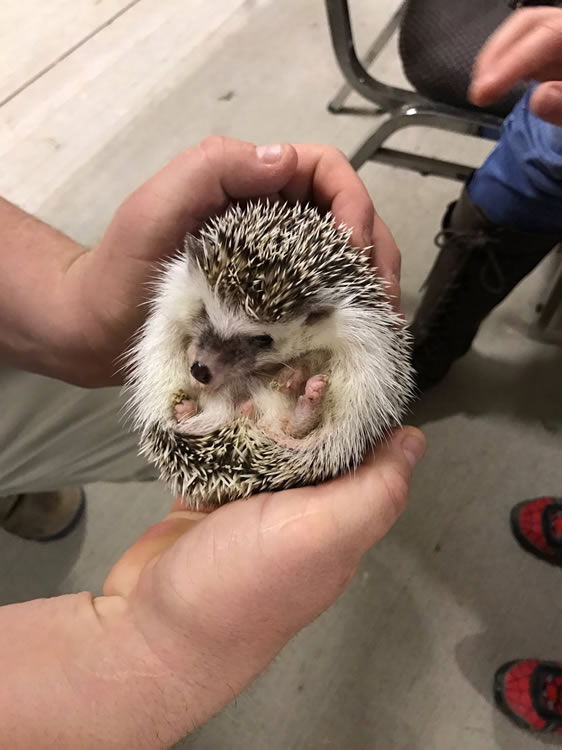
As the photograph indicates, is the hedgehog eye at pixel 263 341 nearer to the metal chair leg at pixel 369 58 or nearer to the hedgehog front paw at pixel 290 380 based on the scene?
the hedgehog front paw at pixel 290 380

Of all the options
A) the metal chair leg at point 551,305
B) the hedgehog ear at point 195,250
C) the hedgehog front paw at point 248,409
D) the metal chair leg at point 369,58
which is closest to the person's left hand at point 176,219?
the hedgehog ear at point 195,250

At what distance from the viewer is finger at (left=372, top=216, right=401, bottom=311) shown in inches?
50.1

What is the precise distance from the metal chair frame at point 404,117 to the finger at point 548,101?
100cm

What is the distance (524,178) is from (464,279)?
1.28 feet

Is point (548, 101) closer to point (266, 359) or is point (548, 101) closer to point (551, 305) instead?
point (266, 359)

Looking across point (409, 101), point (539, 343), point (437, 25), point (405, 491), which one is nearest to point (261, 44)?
point (409, 101)

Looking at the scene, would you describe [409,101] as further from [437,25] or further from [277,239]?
[277,239]

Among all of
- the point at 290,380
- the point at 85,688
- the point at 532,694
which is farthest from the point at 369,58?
the point at 85,688

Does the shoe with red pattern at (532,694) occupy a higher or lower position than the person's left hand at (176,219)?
lower

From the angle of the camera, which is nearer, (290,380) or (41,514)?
(290,380)

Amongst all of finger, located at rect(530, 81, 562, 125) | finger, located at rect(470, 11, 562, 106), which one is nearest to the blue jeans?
finger, located at rect(530, 81, 562, 125)

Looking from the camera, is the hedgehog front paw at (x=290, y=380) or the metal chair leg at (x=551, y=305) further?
the metal chair leg at (x=551, y=305)

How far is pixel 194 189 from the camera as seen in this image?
118 centimetres

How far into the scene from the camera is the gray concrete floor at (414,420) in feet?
5.46
